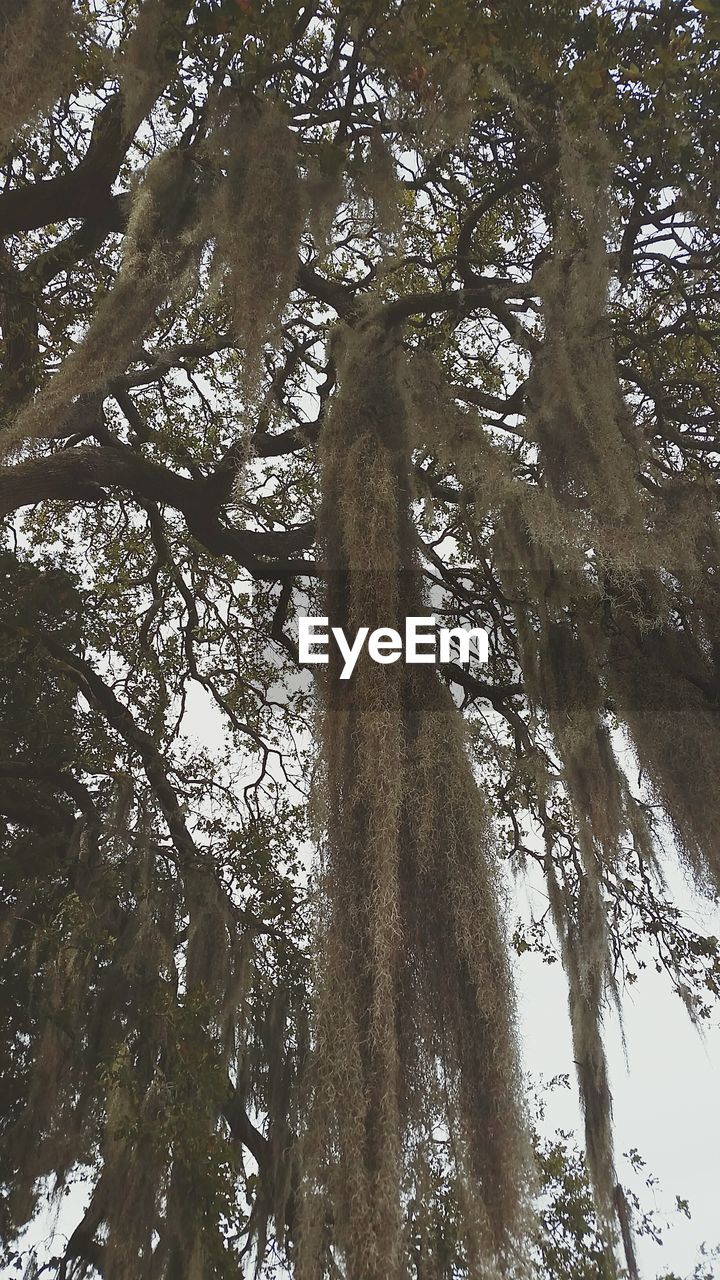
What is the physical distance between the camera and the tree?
256 centimetres

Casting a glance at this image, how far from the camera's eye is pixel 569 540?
3.21 meters

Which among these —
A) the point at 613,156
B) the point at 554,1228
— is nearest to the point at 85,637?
the point at 613,156

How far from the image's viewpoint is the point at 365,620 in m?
3.03

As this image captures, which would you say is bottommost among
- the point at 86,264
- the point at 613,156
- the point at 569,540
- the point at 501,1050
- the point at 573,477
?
the point at 501,1050

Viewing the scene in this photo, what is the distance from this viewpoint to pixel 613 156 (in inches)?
141

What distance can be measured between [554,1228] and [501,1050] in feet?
11.1

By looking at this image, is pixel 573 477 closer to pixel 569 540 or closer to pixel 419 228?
pixel 569 540

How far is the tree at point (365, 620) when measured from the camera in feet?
8.39

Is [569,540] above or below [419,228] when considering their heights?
below

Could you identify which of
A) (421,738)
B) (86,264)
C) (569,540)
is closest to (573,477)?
(569,540)

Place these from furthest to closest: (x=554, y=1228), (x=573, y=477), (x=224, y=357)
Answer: (x=224, y=357) → (x=554, y=1228) → (x=573, y=477)

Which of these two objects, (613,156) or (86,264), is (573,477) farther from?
(86,264)

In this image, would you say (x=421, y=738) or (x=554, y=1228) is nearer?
(x=421, y=738)

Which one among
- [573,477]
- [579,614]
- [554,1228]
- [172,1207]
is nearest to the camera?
[172,1207]
